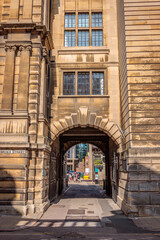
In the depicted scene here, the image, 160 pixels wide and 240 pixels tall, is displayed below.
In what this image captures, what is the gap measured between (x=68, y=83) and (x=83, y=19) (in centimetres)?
604

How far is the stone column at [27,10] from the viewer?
51.9 feet

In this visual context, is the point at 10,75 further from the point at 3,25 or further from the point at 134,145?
the point at 134,145

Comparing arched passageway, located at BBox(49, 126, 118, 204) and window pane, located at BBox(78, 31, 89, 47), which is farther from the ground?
window pane, located at BBox(78, 31, 89, 47)

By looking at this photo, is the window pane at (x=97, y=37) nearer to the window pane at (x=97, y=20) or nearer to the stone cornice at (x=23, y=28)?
the window pane at (x=97, y=20)

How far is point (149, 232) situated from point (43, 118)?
28.6ft

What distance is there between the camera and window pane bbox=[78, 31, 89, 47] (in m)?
18.7

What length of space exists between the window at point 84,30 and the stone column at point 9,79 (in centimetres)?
517

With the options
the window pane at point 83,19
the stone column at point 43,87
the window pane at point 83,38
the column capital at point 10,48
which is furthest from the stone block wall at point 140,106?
the column capital at point 10,48

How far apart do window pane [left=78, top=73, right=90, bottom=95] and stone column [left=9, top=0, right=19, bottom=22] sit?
6.03m

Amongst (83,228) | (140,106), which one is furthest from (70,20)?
(83,228)

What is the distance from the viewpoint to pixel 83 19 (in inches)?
760

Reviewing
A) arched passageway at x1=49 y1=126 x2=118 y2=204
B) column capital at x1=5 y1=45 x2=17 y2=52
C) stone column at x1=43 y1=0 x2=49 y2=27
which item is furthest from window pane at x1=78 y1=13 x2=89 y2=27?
arched passageway at x1=49 y1=126 x2=118 y2=204

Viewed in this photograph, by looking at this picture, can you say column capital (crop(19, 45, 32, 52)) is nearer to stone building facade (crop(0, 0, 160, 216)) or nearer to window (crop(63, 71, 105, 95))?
stone building facade (crop(0, 0, 160, 216))

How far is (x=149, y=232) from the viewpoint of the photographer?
10117 mm
